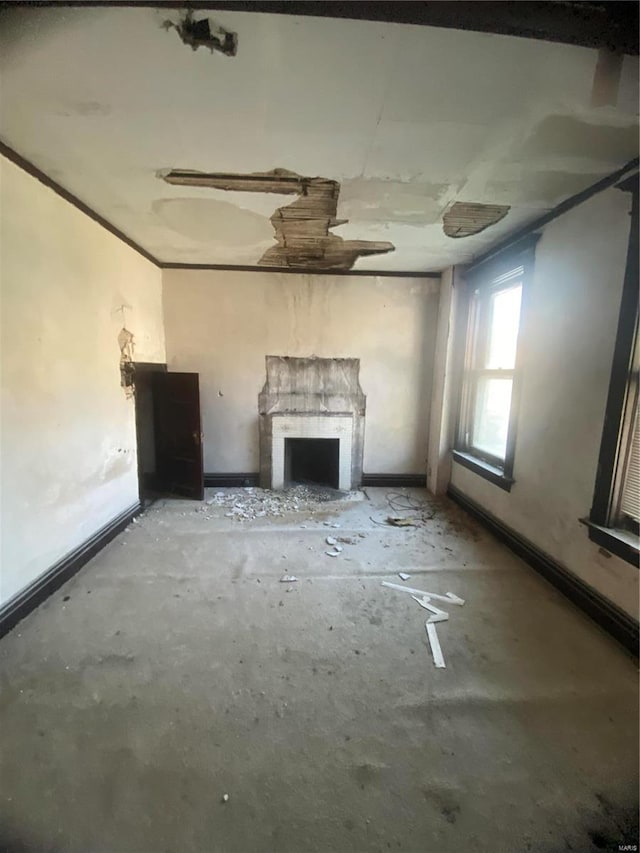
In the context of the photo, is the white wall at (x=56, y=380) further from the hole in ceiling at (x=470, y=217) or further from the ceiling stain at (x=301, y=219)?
the hole in ceiling at (x=470, y=217)

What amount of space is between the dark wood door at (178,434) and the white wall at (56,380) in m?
0.68

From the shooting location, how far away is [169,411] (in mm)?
4047

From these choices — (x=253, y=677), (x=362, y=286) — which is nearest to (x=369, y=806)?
(x=253, y=677)

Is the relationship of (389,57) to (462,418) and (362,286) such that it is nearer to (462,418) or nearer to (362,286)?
(362,286)

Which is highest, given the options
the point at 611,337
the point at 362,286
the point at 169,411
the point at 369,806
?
the point at 362,286

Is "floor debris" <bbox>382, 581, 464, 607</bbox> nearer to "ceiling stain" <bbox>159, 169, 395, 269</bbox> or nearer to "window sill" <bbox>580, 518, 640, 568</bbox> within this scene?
"window sill" <bbox>580, 518, 640, 568</bbox>

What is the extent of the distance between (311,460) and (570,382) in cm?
333

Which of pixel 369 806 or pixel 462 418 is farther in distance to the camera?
pixel 462 418

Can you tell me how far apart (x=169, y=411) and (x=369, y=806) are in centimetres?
367

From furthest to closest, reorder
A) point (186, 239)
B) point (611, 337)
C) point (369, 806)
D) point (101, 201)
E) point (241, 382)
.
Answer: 1. point (241, 382)
2. point (186, 239)
3. point (101, 201)
4. point (611, 337)
5. point (369, 806)

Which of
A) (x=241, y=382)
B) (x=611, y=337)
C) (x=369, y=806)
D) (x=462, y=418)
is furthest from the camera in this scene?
(x=241, y=382)

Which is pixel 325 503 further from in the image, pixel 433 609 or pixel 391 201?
pixel 391 201

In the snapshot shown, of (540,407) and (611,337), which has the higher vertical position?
(611,337)

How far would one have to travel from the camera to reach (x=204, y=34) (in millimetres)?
1211
